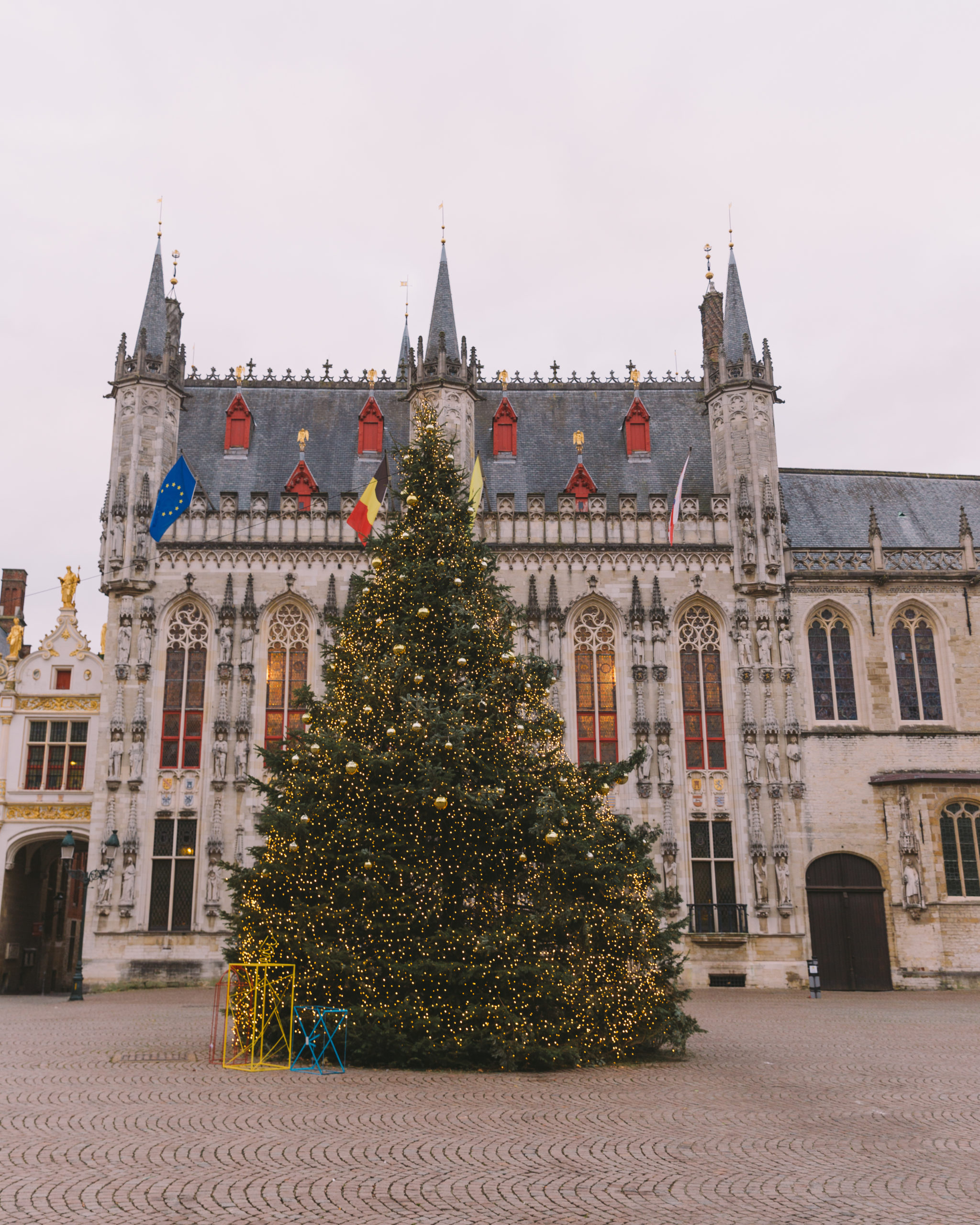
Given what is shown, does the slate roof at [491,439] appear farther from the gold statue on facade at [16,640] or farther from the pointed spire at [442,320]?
the gold statue on facade at [16,640]

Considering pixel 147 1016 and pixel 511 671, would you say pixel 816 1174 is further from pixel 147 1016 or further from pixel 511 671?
pixel 147 1016

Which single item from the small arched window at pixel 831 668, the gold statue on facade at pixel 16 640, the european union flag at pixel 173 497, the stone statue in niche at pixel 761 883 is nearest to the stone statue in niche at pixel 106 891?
the gold statue on facade at pixel 16 640

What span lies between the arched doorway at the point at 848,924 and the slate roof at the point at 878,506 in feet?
33.6

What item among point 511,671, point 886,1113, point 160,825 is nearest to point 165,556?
point 160,825

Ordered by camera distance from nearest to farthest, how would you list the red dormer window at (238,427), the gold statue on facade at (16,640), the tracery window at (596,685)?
1. the tracery window at (596,685)
2. the gold statue on facade at (16,640)
3. the red dormer window at (238,427)

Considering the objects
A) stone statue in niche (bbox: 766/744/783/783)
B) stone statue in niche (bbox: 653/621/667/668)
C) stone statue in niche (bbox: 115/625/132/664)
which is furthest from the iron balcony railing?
stone statue in niche (bbox: 115/625/132/664)

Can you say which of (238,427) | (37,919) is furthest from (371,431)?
(37,919)

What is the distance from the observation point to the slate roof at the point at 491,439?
115 ft

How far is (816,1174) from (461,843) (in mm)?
6942

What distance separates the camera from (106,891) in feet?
97.4

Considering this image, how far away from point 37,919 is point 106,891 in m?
9.48

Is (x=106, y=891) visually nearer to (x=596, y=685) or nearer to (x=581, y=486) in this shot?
(x=596, y=685)

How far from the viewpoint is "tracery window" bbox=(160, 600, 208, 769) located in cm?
3102

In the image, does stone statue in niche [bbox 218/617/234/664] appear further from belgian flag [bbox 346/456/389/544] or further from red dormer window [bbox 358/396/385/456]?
red dormer window [bbox 358/396/385/456]
